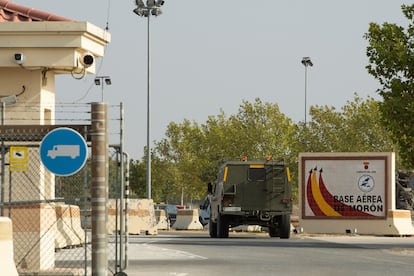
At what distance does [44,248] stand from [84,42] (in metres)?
3.66

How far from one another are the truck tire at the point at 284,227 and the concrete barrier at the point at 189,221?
13.8 metres

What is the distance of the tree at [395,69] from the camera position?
110 ft

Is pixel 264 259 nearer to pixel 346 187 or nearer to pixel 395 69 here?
pixel 395 69

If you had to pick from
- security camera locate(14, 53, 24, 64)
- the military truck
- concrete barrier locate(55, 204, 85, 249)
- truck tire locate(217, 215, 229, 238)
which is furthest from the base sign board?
security camera locate(14, 53, 24, 64)

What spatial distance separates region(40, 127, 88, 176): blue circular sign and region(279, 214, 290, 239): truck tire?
24.3 metres

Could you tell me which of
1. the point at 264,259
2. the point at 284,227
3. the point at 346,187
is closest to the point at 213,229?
the point at 284,227

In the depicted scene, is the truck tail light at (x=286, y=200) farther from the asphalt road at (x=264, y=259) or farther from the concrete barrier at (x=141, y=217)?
the concrete barrier at (x=141, y=217)

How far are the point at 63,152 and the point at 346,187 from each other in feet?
102

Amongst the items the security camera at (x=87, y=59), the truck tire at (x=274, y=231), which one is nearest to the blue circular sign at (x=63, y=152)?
the security camera at (x=87, y=59)

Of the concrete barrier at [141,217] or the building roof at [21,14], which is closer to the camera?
the building roof at [21,14]

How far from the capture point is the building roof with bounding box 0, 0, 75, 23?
2267cm

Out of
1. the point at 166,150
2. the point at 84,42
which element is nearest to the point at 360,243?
the point at 84,42

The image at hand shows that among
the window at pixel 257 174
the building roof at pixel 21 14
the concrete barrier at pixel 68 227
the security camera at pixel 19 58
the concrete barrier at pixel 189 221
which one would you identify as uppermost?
the building roof at pixel 21 14

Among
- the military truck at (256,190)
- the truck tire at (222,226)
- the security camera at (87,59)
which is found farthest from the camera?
the truck tire at (222,226)
